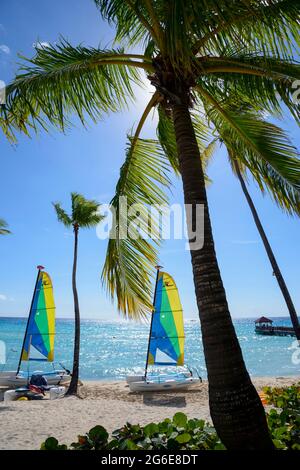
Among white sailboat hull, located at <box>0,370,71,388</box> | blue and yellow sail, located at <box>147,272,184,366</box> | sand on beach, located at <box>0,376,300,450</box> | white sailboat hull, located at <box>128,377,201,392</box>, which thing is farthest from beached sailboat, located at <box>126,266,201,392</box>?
white sailboat hull, located at <box>0,370,71,388</box>

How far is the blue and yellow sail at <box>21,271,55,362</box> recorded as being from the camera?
1809 centimetres

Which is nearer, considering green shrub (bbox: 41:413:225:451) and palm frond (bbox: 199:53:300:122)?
green shrub (bbox: 41:413:225:451)

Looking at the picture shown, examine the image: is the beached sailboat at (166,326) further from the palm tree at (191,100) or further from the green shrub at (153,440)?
the green shrub at (153,440)

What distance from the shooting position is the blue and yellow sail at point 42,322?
1809 cm

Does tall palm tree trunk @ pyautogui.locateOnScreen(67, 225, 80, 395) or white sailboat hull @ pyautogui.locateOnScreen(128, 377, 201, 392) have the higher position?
tall palm tree trunk @ pyautogui.locateOnScreen(67, 225, 80, 395)

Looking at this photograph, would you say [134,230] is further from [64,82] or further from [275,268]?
[275,268]

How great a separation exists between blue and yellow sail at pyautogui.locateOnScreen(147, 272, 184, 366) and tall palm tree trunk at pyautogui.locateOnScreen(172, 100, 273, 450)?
13.4 metres

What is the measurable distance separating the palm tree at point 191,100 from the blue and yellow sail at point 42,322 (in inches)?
539

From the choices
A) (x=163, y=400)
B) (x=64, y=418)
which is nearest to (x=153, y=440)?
(x=64, y=418)

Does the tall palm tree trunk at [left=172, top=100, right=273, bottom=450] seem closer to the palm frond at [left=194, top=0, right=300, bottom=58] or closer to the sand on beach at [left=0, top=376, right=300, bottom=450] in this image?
the palm frond at [left=194, top=0, right=300, bottom=58]

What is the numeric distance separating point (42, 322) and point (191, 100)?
16.3 metres
